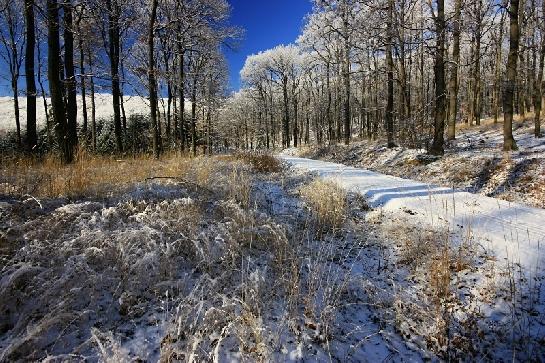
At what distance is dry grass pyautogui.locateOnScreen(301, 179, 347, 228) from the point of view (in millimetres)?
4332

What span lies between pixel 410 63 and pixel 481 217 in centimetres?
2253

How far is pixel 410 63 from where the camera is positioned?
23828mm

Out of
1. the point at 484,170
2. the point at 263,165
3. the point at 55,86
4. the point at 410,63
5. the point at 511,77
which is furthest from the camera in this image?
the point at 410,63

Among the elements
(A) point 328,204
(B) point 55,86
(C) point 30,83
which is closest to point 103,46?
(C) point 30,83

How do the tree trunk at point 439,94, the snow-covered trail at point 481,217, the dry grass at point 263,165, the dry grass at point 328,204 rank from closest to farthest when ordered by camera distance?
1. the snow-covered trail at point 481,217
2. the dry grass at point 328,204
3. the dry grass at point 263,165
4. the tree trunk at point 439,94

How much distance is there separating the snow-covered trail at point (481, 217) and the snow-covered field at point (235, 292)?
9 cm

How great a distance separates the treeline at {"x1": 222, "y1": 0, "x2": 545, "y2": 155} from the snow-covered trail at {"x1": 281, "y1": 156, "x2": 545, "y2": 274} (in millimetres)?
4215

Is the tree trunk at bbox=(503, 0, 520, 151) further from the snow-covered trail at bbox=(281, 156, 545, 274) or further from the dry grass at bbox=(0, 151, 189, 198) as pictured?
the dry grass at bbox=(0, 151, 189, 198)

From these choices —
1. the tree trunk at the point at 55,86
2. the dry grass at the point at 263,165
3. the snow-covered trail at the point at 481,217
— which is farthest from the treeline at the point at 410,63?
the tree trunk at the point at 55,86

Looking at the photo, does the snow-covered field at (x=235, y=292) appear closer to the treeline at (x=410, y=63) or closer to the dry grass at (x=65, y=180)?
the dry grass at (x=65, y=180)

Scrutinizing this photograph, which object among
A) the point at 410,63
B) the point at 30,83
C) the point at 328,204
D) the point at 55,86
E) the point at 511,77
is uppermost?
the point at 410,63

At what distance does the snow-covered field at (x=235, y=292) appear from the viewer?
2113 mm

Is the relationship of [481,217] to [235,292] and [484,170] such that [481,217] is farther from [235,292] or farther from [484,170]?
[484,170]

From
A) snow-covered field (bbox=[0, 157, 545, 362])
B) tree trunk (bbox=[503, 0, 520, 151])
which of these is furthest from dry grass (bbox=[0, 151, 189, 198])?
tree trunk (bbox=[503, 0, 520, 151])
